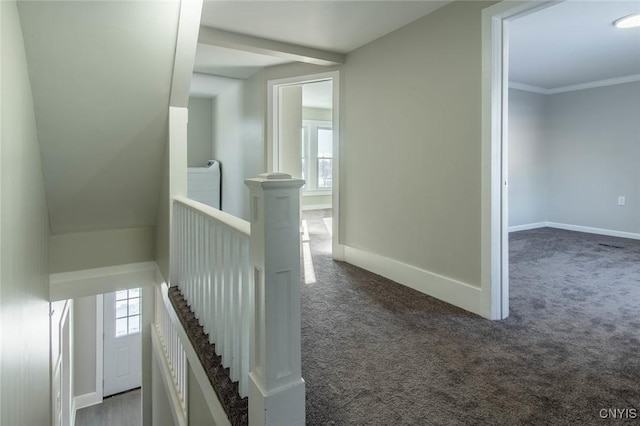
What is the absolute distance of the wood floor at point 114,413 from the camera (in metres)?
5.66

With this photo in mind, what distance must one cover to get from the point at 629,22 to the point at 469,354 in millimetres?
2987

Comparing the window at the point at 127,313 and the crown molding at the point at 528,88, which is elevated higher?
the crown molding at the point at 528,88

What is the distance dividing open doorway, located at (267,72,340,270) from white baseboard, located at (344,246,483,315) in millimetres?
430

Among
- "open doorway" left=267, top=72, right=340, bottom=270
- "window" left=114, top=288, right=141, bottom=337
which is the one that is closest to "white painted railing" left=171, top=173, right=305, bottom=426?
"open doorway" left=267, top=72, right=340, bottom=270

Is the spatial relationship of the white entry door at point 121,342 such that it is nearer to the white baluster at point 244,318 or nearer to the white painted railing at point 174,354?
the white painted railing at point 174,354

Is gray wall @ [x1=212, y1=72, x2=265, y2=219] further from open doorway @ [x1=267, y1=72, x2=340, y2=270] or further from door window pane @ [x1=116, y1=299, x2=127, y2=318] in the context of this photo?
door window pane @ [x1=116, y1=299, x2=127, y2=318]

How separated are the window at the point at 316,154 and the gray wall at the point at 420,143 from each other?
168 inches

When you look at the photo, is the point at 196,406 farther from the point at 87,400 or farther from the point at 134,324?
the point at 87,400

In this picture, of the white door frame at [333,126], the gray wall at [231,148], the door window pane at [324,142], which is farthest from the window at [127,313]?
the door window pane at [324,142]

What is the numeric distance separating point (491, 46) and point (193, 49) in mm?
1791

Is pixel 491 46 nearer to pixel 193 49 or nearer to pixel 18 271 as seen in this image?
→ pixel 193 49

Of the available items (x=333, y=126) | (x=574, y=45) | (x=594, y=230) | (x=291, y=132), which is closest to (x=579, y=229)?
(x=594, y=230)

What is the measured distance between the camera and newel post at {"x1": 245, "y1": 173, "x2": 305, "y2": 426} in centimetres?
112

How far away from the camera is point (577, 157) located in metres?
5.25
